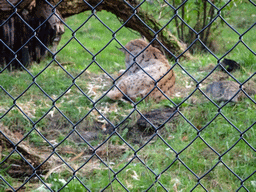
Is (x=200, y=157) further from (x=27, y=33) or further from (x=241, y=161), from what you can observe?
(x=27, y=33)

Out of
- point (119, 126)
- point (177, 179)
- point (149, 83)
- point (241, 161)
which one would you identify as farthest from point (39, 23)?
point (241, 161)

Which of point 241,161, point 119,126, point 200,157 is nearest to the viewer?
point 241,161

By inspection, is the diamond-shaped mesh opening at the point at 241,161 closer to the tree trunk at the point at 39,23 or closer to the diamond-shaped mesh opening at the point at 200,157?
the diamond-shaped mesh opening at the point at 200,157

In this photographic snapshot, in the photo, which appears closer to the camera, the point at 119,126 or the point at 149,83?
the point at 119,126

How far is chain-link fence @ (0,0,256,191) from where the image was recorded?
7.16ft

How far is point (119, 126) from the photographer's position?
14.3 feet

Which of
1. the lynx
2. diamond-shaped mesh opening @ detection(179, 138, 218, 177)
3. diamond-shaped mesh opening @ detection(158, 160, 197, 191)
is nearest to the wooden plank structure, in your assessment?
the lynx

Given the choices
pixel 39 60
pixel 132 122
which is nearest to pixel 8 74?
pixel 39 60

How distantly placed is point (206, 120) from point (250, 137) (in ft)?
2.15

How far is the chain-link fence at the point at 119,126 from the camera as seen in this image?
2182 mm

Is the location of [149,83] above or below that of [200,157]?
above

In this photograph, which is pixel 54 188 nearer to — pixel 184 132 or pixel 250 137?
pixel 184 132

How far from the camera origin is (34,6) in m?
5.63

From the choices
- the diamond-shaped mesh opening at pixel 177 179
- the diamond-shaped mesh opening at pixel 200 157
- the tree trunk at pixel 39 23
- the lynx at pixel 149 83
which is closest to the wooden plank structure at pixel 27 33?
the tree trunk at pixel 39 23
